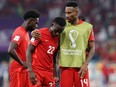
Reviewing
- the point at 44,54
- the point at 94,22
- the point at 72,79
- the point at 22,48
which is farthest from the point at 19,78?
the point at 94,22

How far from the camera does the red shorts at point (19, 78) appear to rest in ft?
35.8

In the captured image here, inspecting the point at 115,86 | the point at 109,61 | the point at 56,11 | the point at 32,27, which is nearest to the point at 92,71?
the point at 115,86

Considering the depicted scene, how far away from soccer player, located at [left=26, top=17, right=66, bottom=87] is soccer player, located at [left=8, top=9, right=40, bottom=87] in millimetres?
825

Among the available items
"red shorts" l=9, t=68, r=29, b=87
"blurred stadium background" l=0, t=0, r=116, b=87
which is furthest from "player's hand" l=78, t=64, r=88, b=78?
"blurred stadium background" l=0, t=0, r=116, b=87

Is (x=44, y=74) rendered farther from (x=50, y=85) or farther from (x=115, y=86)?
(x=115, y=86)

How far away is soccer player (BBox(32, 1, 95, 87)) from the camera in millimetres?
9859

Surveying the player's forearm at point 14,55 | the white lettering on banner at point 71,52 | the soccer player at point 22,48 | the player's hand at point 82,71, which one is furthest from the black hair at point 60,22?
the player's forearm at point 14,55

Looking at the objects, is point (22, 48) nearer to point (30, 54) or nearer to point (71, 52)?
point (30, 54)

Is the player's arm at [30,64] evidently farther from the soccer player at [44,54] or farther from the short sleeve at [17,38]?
the short sleeve at [17,38]

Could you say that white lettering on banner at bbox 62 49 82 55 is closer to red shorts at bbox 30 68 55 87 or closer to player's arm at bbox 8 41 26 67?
red shorts at bbox 30 68 55 87

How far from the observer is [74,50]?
9.88 meters

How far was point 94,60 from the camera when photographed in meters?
25.8

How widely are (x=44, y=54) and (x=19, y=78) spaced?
4.17ft

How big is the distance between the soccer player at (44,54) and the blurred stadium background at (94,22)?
12.5 meters
